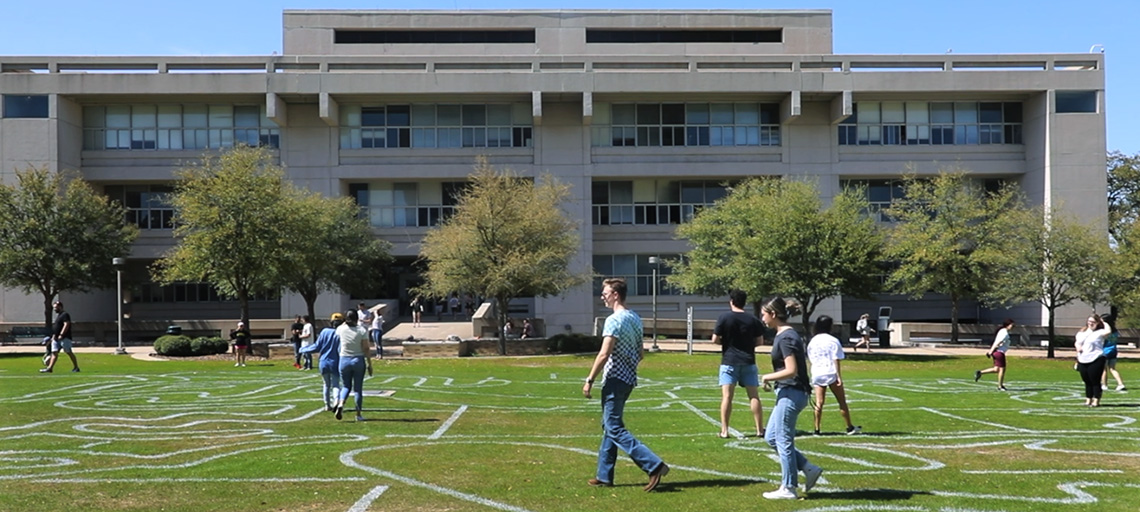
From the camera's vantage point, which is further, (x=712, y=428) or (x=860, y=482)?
(x=712, y=428)

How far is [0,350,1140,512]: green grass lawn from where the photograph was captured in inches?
347

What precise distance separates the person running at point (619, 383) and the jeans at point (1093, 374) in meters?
12.0

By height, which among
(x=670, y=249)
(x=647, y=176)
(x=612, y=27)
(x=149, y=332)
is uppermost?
(x=612, y=27)

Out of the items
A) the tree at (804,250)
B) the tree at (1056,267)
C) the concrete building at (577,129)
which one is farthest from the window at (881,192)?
A: the tree at (804,250)

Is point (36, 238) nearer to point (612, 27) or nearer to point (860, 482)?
point (612, 27)

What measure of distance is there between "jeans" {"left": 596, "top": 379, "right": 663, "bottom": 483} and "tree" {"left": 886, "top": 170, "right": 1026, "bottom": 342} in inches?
1418

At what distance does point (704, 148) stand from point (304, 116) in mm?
22023

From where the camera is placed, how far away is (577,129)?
177ft

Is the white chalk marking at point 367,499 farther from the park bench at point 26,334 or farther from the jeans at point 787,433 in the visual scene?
the park bench at point 26,334

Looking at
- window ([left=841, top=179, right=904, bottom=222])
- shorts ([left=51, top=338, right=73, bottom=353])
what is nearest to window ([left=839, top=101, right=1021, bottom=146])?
window ([left=841, top=179, right=904, bottom=222])

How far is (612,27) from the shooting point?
196ft

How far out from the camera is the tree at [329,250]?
39.7m

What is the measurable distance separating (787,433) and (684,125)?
46860 mm

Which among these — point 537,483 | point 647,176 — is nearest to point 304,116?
point 647,176
